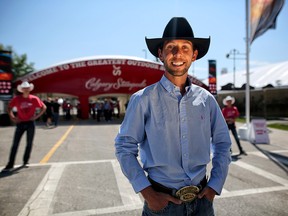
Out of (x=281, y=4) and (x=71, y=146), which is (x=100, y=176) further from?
(x=281, y=4)

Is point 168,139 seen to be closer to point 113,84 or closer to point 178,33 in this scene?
point 178,33

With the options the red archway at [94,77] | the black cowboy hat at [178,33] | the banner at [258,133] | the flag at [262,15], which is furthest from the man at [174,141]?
the red archway at [94,77]

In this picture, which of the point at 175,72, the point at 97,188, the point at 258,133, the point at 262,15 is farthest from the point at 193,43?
the point at 262,15

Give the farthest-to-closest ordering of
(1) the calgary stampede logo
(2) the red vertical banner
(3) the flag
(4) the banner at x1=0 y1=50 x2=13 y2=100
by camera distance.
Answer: (2) the red vertical banner, (1) the calgary stampede logo, (4) the banner at x1=0 y1=50 x2=13 y2=100, (3) the flag

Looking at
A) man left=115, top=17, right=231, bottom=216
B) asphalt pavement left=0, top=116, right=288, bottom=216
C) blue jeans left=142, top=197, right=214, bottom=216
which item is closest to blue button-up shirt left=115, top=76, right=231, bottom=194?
man left=115, top=17, right=231, bottom=216

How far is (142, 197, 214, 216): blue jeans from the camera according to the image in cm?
174

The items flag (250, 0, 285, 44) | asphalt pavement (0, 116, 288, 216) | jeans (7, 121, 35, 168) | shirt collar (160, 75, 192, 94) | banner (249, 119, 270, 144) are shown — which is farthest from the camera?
banner (249, 119, 270, 144)

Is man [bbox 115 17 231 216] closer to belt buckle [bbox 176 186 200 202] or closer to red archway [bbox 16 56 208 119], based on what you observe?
belt buckle [bbox 176 186 200 202]

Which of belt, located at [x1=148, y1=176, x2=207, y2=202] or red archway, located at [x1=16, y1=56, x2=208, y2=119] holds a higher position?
red archway, located at [x1=16, y1=56, x2=208, y2=119]

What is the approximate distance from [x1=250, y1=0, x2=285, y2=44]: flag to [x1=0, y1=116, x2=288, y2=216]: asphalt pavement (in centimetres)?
540

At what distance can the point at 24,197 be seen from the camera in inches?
165

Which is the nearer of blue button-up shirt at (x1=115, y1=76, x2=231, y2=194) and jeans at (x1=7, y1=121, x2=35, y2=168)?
blue button-up shirt at (x1=115, y1=76, x2=231, y2=194)

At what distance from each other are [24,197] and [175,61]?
3.66 meters

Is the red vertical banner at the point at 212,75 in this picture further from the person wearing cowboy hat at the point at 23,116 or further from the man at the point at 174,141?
the man at the point at 174,141
